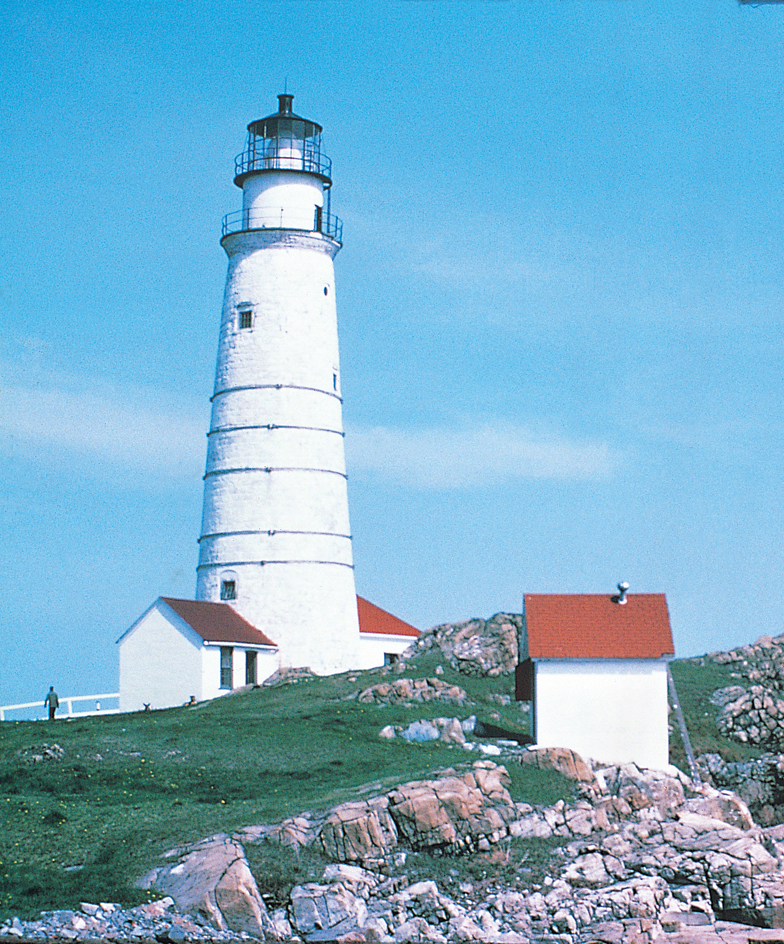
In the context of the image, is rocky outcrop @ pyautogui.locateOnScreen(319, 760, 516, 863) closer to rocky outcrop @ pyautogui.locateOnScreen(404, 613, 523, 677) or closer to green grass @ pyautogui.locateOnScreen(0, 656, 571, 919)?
green grass @ pyautogui.locateOnScreen(0, 656, 571, 919)

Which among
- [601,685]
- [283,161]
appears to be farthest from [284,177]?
[601,685]

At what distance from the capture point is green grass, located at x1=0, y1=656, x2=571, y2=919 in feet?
64.8

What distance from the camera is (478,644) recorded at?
4094 centimetres

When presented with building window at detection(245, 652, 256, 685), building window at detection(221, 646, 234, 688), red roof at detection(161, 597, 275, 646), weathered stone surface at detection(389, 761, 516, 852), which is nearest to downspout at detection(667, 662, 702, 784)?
weathered stone surface at detection(389, 761, 516, 852)

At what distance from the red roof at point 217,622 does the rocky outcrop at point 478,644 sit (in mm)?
5280

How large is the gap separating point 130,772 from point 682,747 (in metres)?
14.6

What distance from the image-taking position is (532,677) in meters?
29.9

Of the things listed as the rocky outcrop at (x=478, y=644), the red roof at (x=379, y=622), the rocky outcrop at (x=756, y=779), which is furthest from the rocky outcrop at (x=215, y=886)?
the red roof at (x=379, y=622)

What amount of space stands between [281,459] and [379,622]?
895cm

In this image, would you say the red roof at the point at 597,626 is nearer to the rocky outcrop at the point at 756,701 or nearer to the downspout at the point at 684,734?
the downspout at the point at 684,734

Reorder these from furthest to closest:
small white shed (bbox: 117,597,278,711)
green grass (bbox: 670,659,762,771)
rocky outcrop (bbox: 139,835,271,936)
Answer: small white shed (bbox: 117,597,278,711) → green grass (bbox: 670,659,762,771) → rocky outcrop (bbox: 139,835,271,936)

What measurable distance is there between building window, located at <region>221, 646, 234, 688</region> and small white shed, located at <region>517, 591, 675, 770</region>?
40.8 feet

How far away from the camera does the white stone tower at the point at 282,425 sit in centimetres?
4216

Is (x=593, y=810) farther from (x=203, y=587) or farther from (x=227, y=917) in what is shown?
(x=203, y=587)
